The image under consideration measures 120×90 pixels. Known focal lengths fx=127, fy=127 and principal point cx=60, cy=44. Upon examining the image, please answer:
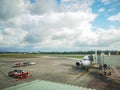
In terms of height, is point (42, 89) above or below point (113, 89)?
above

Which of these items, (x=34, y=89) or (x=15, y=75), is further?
(x=15, y=75)

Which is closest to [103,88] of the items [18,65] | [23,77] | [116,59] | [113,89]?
[113,89]

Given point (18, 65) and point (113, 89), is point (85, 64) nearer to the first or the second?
point (113, 89)

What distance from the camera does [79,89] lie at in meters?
10.5

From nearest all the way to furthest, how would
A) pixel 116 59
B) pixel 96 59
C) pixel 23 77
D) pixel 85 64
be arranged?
1. pixel 116 59
2. pixel 23 77
3. pixel 85 64
4. pixel 96 59

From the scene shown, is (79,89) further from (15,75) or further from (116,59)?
(15,75)

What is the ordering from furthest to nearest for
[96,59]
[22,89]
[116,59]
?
A: [96,59] < [116,59] < [22,89]

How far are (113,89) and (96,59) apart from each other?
16.2 metres

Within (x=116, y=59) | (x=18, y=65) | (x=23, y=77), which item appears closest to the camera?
(x=116, y=59)

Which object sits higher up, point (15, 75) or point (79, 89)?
point (79, 89)

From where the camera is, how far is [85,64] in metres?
33.5

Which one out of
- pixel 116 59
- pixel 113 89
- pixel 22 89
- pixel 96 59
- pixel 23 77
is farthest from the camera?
pixel 96 59

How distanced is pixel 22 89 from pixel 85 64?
83.1 ft

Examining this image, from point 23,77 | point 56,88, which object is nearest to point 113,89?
point 56,88
